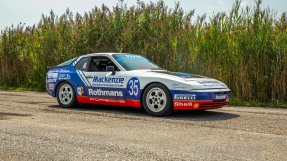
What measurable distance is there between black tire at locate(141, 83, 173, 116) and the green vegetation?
414 centimetres

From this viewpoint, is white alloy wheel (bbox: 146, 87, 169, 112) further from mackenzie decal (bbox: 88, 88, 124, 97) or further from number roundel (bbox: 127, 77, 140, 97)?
mackenzie decal (bbox: 88, 88, 124, 97)

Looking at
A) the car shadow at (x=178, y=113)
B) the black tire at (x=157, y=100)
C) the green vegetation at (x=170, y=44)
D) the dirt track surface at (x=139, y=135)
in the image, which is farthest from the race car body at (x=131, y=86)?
the green vegetation at (x=170, y=44)

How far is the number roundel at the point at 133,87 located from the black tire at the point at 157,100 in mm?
209

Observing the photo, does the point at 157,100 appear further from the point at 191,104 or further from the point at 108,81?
the point at 108,81

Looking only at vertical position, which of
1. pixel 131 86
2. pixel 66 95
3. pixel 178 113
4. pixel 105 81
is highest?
pixel 105 81

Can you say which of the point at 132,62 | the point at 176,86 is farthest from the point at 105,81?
the point at 176,86

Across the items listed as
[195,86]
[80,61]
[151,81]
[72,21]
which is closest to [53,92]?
[80,61]

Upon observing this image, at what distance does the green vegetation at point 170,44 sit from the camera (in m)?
12.3

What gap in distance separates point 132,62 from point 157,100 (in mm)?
1452

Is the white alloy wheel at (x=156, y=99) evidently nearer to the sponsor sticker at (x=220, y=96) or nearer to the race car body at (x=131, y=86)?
the race car body at (x=131, y=86)

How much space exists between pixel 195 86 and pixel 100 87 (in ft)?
7.73

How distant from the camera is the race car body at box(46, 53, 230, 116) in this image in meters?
8.79

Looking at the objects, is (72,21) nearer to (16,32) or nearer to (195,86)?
(16,32)

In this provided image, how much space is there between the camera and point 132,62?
33.1ft
